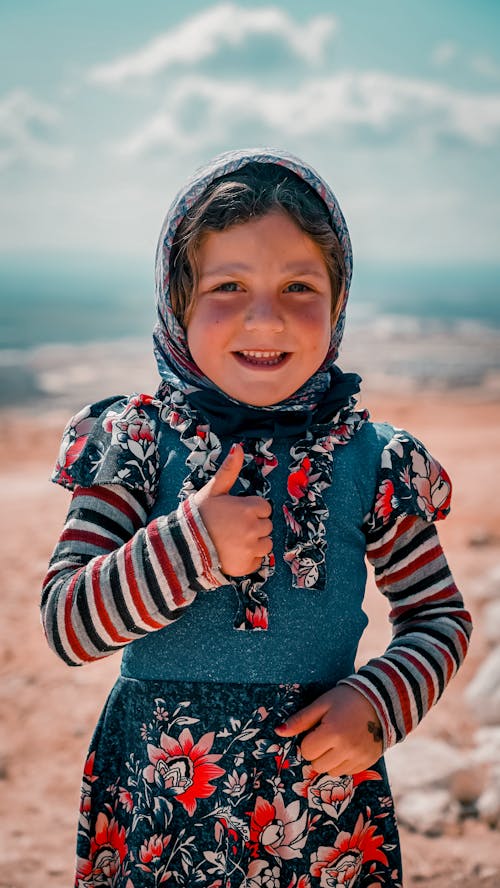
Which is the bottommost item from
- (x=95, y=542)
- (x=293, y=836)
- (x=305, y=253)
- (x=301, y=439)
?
(x=293, y=836)

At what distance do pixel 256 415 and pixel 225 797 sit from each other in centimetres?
70

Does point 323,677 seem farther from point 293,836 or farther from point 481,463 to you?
point 481,463

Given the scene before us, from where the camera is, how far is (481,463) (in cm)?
873

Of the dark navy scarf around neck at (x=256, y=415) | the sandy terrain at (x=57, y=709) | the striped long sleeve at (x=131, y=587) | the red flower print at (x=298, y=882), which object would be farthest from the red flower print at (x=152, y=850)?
the sandy terrain at (x=57, y=709)

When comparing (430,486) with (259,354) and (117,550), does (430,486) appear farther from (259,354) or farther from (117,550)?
(117,550)

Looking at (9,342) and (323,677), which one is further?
(9,342)

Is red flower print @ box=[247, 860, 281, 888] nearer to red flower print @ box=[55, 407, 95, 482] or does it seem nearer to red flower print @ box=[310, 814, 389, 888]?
red flower print @ box=[310, 814, 389, 888]

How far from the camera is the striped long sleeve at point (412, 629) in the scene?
5.02 feet

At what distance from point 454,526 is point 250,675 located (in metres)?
4.94

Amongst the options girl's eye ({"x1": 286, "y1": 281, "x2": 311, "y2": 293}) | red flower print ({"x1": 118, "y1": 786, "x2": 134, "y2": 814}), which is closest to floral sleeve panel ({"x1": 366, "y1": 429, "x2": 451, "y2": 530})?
girl's eye ({"x1": 286, "y1": 281, "x2": 311, "y2": 293})

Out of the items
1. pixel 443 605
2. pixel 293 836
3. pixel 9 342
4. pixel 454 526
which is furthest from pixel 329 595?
pixel 9 342

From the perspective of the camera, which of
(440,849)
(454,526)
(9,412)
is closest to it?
(440,849)

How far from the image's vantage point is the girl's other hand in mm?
1460

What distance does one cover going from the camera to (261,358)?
154cm
